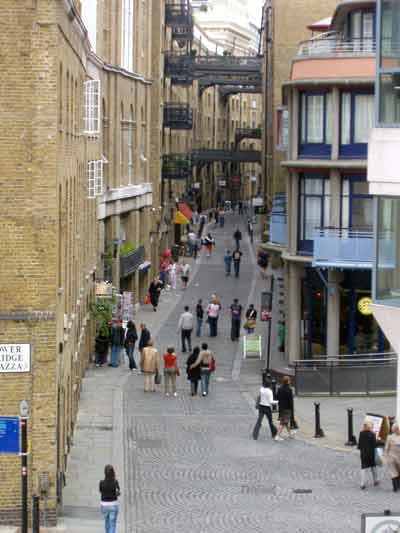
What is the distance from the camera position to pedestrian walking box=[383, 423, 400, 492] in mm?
21875

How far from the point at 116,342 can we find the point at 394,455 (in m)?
16.1

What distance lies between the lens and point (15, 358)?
19.5 m

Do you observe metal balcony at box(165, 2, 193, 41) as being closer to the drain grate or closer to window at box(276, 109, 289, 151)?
window at box(276, 109, 289, 151)

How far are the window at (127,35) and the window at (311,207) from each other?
49.7ft


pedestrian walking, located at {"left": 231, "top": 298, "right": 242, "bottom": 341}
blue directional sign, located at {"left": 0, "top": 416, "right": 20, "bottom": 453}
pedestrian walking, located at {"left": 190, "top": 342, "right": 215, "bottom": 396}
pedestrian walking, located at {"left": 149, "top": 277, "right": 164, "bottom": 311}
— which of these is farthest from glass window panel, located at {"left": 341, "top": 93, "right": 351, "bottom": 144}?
blue directional sign, located at {"left": 0, "top": 416, "right": 20, "bottom": 453}

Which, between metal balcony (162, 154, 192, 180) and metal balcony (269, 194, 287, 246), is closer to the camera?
metal balcony (269, 194, 287, 246)

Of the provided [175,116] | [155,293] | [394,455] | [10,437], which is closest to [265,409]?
[394,455]

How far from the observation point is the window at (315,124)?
3481cm

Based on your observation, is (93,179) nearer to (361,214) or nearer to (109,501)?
(361,214)

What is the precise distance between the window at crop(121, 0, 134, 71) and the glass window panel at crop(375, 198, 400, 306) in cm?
2606

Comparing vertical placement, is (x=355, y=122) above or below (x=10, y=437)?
above

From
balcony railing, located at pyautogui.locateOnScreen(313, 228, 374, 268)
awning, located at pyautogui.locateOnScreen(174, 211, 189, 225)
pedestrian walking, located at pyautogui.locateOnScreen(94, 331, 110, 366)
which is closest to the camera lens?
balcony railing, located at pyautogui.locateOnScreen(313, 228, 374, 268)

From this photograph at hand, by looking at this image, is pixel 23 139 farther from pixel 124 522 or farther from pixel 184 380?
pixel 184 380

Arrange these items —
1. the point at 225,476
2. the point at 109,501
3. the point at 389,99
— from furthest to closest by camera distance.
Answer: the point at 389,99 → the point at 225,476 → the point at 109,501
